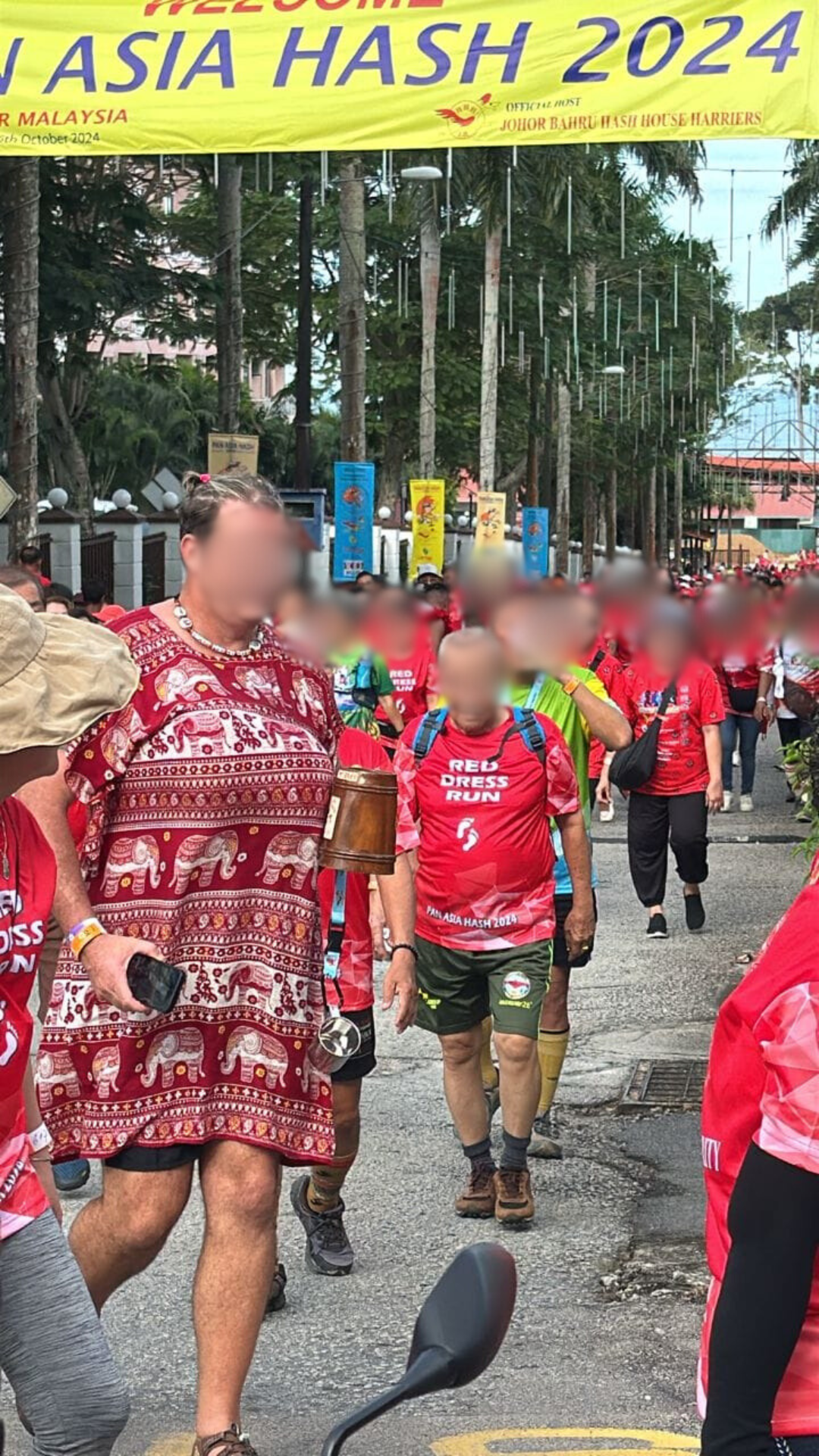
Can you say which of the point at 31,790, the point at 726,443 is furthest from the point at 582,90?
the point at 726,443

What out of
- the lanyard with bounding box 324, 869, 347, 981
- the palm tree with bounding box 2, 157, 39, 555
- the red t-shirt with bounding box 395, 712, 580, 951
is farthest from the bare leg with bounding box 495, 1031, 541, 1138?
the palm tree with bounding box 2, 157, 39, 555

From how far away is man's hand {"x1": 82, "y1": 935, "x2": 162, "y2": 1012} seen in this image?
12.3 ft

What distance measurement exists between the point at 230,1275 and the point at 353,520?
7.31 ft

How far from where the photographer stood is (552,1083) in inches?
287

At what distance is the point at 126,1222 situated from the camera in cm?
402

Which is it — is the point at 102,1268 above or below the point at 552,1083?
above

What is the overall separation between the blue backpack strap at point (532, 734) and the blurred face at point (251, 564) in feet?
16.6

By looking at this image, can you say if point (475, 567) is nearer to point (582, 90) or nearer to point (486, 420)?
point (582, 90)

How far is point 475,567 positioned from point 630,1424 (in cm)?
397

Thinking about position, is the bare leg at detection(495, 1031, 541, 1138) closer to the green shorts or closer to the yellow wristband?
the green shorts

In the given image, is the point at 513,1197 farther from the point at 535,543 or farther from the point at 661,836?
the point at 661,836

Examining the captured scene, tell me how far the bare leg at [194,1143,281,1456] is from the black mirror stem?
2.03 meters

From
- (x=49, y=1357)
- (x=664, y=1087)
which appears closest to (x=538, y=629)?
(x=49, y=1357)

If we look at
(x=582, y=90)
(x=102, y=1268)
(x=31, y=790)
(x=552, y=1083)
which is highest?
(x=582, y=90)
